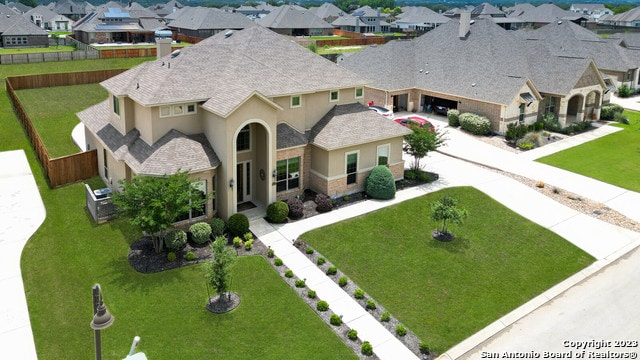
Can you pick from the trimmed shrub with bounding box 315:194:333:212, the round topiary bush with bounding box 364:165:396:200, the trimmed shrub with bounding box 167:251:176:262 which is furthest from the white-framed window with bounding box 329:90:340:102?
the trimmed shrub with bounding box 167:251:176:262

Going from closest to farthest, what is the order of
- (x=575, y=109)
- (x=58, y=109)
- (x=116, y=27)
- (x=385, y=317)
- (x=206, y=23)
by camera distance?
(x=385, y=317), (x=58, y=109), (x=575, y=109), (x=116, y=27), (x=206, y=23)

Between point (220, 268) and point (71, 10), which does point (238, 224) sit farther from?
point (71, 10)

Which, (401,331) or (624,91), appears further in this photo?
(624,91)

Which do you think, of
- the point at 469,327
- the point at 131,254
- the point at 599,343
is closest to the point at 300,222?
the point at 131,254

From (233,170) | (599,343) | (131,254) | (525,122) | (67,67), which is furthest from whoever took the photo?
(67,67)

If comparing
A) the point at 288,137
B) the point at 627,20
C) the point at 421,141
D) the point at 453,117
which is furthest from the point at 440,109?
the point at 627,20

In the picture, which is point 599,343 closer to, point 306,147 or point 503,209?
point 503,209
